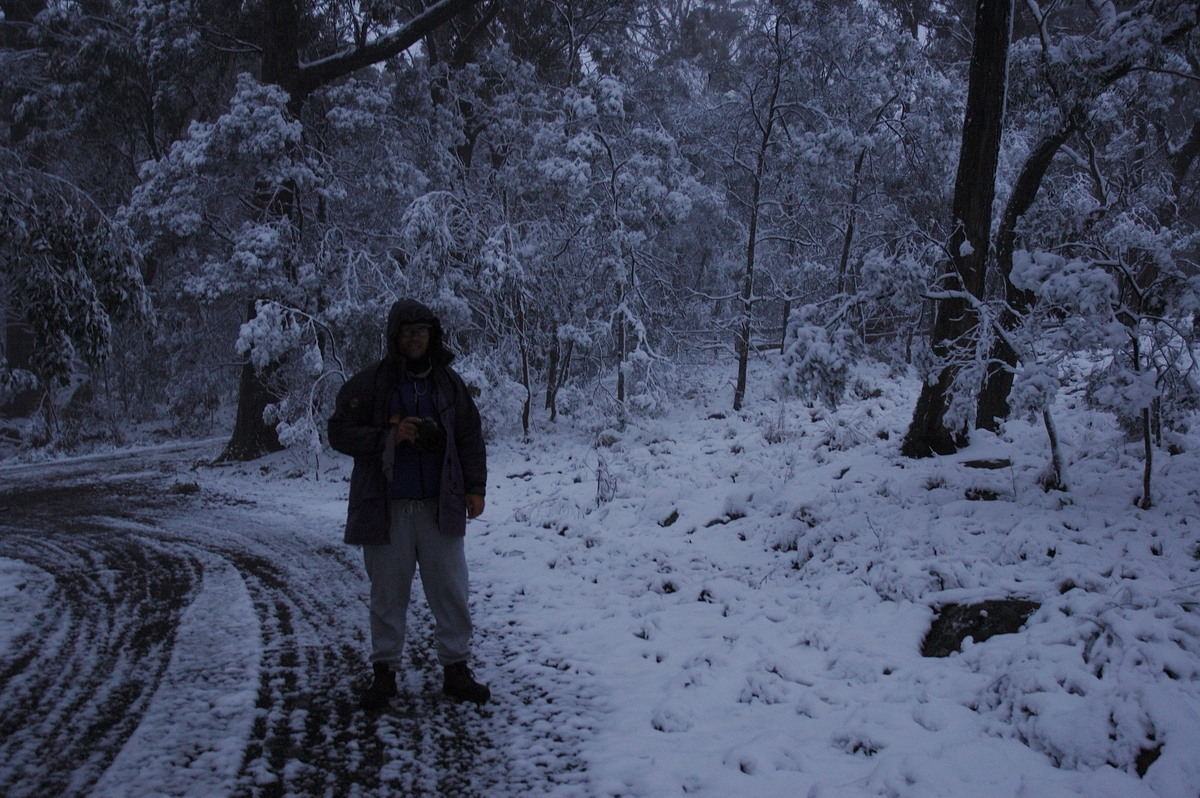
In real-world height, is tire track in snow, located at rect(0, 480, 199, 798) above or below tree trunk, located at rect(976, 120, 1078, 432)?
below

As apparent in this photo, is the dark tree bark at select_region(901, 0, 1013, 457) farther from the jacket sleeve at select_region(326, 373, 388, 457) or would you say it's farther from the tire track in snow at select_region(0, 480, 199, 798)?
the tire track in snow at select_region(0, 480, 199, 798)

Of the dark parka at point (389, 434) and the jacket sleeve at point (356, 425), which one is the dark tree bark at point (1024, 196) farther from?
the jacket sleeve at point (356, 425)

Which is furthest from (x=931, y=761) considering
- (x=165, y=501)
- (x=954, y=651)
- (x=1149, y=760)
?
(x=165, y=501)

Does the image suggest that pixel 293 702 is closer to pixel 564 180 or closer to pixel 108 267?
pixel 108 267

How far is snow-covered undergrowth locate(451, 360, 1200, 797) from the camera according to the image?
296 cm

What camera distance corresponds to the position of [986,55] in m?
6.82

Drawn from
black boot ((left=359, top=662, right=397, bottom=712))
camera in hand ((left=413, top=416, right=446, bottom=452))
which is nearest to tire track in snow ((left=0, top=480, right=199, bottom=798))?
black boot ((left=359, top=662, right=397, bottom=712))

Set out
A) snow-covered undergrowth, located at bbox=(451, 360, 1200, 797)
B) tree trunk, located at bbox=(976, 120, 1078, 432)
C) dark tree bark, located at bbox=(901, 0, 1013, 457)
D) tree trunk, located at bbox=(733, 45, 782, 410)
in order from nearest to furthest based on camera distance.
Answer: snow-covered undergrowth, located at bbox=(451, 360, 1200, 797) → dark tree bark, located at bbox=(901, 0, 1013, 457) → tree trunk, located at bbox=(976, 120, 1078, 432) → tree trunk, located at bbox=(733, 45, 782, 410)

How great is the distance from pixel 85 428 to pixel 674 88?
18.5 m

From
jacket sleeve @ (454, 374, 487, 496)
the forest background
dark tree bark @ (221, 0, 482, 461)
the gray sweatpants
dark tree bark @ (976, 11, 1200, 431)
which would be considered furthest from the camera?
dark tree bark @ (221, 0, 482, 461)

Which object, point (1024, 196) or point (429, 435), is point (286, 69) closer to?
point (429, 435)

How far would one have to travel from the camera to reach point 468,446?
155 inches

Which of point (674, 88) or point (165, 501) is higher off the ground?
point (674, 88)

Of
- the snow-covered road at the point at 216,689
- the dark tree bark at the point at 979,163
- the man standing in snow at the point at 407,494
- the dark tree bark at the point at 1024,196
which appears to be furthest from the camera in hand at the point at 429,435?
the dark tree bark at the point at 1024,196
